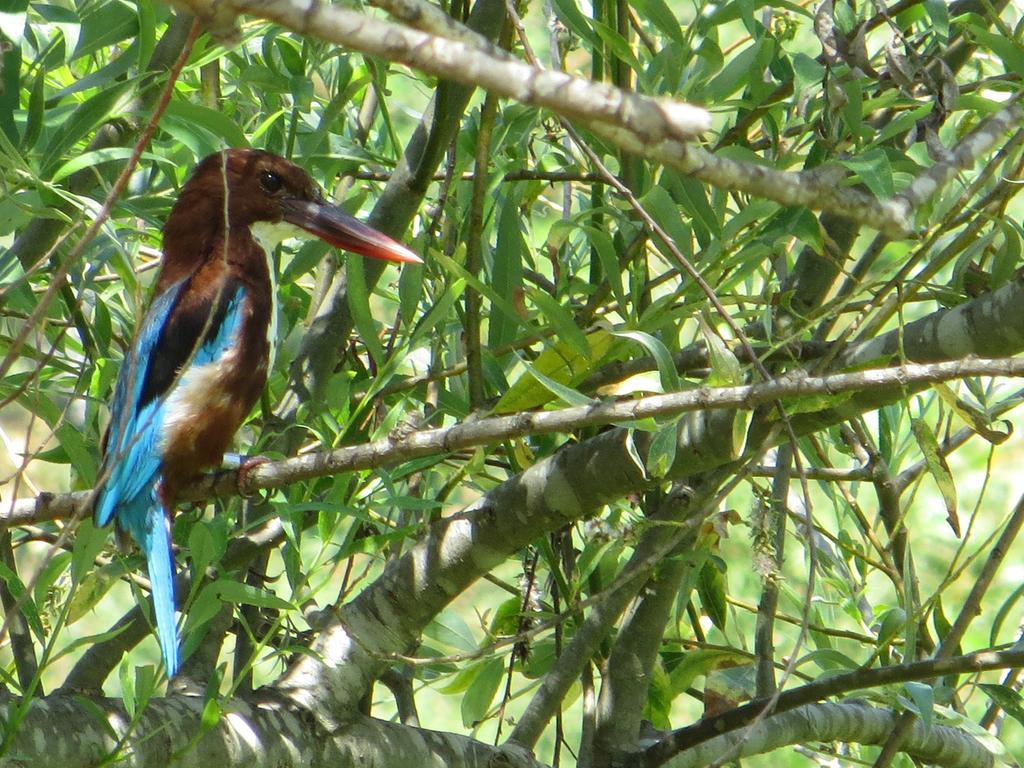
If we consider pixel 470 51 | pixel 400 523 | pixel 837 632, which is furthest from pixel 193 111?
pixel 837 632

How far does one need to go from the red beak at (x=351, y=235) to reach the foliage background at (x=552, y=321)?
0.04m

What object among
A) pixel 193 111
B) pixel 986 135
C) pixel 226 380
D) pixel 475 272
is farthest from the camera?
pixel 226 380

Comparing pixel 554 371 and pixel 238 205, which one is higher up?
pixel 238 205

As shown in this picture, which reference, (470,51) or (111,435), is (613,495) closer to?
(111,435)

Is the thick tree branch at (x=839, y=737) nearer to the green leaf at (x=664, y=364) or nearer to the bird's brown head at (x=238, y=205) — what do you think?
the green leaf at (x=664, y=364)

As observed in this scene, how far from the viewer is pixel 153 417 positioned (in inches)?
86.4

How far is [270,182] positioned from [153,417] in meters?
0.62

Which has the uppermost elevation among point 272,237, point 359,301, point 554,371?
point 272,237

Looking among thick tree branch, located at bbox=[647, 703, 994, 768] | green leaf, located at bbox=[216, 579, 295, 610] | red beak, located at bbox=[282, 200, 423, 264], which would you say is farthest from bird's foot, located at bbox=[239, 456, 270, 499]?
thick tree branch, located at bbox=[647, 703, 994, 768]

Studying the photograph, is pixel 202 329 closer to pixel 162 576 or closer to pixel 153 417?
pixel 153 417

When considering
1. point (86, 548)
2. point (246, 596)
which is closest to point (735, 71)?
point (246, 596)

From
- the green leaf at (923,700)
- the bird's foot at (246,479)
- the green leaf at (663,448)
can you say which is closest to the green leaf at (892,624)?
the green leaf at (923,700)

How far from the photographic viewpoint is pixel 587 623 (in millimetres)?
1920

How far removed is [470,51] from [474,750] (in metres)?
1.41
